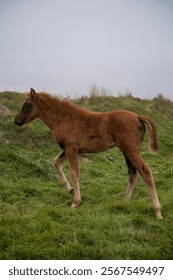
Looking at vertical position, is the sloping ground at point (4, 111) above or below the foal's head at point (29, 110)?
below

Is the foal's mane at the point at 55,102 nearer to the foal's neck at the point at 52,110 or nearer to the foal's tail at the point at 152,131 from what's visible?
the foal's neck at the point at 52,110

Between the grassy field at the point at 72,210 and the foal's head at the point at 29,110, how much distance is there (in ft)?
5.00

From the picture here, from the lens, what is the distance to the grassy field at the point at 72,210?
599 centimetres

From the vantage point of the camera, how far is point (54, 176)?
429 inches

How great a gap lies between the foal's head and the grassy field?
1.52m

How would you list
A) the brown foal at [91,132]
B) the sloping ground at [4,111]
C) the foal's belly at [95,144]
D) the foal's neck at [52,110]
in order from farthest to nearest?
the sloping ground at [4,111], the foal's neck at [52,110], the foal's belly at [95,144], the brown foal at [91,132]

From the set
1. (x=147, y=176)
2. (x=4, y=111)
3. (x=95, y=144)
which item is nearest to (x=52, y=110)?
(x=95, y=144)

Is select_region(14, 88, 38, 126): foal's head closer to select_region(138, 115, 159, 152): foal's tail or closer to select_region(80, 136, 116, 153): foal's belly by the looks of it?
select_region(80, 136, 116, 153): foal's belly

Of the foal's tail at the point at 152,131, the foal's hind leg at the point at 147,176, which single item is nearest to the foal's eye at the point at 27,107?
the foal's tail at the point at 152,131

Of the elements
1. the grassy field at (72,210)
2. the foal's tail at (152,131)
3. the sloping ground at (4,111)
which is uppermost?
the foal's tail at (152,131)

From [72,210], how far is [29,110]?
2684mm

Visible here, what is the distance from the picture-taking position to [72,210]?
25.6ft

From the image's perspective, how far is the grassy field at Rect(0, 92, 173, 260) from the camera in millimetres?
5992

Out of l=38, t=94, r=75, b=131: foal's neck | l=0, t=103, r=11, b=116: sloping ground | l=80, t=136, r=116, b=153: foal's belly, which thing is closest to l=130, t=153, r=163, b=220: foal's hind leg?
l=80, t=136, r=116, b=153: foal's belly
